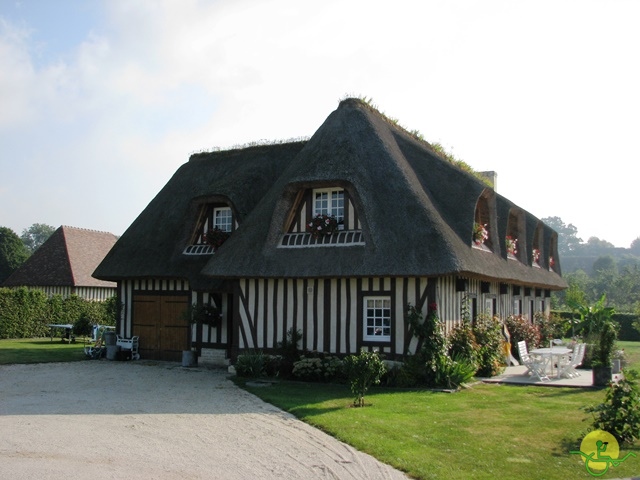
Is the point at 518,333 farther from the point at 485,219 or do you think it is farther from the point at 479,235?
the point at 479,235

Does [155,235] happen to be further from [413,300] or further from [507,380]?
[507,380]

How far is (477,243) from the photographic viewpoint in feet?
58.1

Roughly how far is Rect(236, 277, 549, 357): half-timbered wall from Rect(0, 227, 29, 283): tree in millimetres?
35697

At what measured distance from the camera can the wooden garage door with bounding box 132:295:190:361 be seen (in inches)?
799

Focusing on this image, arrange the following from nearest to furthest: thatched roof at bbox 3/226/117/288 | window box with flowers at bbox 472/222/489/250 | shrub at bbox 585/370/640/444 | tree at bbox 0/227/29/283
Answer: shrub at bbox 585/370/640/444
window box with flowers at bbox 472/222/489/250
thatched roof at bbox 3/226/117/288
tree at bbox 0/227/29/283

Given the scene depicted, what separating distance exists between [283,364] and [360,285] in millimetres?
2785

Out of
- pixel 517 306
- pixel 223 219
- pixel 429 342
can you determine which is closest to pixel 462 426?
pixel 429 342

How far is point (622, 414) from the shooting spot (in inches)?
354

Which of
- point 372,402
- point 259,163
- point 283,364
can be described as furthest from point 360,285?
point 259,163

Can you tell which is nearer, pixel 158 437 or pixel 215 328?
pixel 158 437

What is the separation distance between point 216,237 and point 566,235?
152580 millimetres

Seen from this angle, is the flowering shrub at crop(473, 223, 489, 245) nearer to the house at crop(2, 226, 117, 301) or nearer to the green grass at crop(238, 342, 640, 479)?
the green grass at crop(238, 342, 640, 479)

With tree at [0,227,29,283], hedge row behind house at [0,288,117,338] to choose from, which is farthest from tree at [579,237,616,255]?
hedge row behind house at [0,288,117,338]

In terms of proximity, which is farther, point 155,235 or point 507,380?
point 155,235
